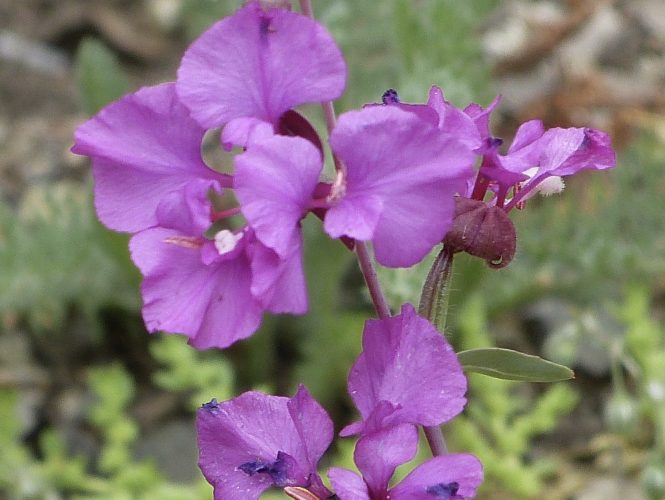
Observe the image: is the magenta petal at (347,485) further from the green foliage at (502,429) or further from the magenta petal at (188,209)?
the green foliage at (502,429)

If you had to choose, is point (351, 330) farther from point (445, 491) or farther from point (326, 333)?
point (445, 491)

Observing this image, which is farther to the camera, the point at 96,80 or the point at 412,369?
the point at 96,80

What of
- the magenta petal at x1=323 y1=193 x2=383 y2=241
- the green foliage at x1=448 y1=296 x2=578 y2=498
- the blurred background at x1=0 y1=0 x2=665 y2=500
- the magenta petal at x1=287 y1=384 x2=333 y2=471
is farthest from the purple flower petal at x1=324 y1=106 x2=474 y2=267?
the green foliage at x1=448 y1=296 x2=578 y2=498

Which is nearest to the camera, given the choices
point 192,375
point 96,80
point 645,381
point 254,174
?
point 254,174

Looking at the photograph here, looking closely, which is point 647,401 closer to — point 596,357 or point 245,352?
point 596,357

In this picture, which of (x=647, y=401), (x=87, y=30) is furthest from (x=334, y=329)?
(x=87, y=30)

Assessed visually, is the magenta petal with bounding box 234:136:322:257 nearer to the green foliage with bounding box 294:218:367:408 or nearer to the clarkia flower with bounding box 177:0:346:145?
the clarkia flower with bounding box 177:0:346:145

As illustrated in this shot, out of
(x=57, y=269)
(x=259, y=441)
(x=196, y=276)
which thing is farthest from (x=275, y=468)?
(x=57, y=269)
